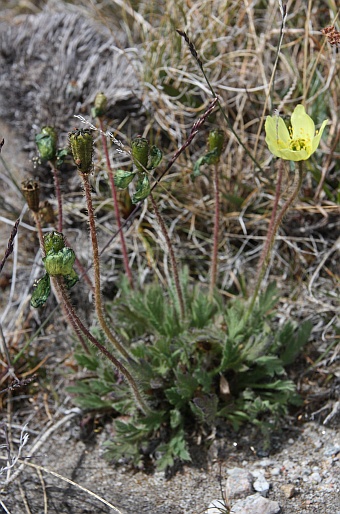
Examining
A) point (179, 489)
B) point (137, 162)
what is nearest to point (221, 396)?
point (179, 489)

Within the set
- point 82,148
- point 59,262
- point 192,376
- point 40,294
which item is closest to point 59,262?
point 59,262

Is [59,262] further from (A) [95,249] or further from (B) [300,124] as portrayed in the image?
(B) [300,124]

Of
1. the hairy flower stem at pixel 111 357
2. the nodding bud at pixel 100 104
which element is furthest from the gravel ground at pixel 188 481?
the nodding bud at pixel 100 104

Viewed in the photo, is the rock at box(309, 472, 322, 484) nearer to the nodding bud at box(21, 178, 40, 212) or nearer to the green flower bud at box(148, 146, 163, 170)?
the green flower bud at box(148, 146, 163, 170)

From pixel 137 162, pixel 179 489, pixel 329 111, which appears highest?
pixel 137 162

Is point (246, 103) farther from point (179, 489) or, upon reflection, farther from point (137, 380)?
point (179, 489)

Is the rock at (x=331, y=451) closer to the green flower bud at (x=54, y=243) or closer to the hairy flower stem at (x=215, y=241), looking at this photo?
the hairy flower stem at (x=215, y=241)
